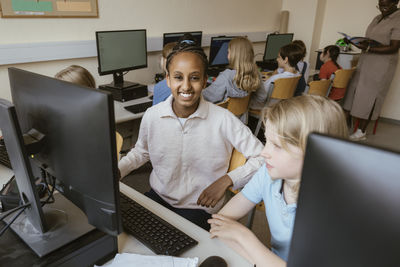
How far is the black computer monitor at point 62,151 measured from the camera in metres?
0.61

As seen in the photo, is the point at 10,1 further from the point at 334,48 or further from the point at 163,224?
the point at 334,48

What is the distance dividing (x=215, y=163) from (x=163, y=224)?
0.49 meters

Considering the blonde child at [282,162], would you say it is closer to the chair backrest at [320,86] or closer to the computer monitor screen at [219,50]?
the chair backrest at [320,86]

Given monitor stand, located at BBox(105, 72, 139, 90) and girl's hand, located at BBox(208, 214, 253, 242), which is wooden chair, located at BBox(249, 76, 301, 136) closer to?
monitor stand, located at BBox(105, 72, 139, 90)

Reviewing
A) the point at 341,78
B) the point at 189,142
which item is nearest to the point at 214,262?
the point at 189,142

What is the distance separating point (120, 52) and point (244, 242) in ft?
6.85

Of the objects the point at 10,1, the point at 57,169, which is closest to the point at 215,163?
the point at 57,169

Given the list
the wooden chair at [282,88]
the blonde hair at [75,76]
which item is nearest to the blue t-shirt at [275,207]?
the blonde hair at [75,76]

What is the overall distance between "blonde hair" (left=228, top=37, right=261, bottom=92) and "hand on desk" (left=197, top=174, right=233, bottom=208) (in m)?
1.49

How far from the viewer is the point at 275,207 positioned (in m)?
0.98

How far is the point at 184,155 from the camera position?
1.32m

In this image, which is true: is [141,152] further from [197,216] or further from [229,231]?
[229,231]

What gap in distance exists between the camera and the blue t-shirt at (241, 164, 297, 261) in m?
0.93

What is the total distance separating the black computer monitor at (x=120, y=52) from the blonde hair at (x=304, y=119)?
1.92 metres
